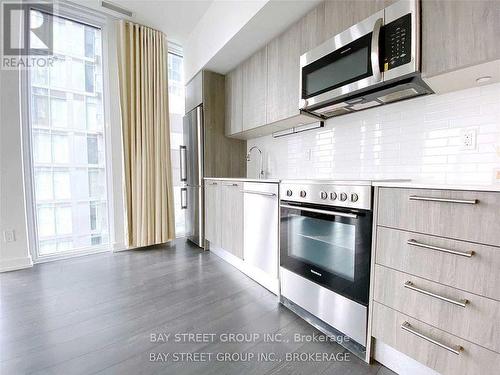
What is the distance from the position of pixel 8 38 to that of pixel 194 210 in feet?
8.93

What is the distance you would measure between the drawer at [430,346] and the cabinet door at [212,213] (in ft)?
6.00

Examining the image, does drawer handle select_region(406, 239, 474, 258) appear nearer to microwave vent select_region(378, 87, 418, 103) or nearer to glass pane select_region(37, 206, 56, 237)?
microwave vent select_region(378, 87, 418, 103)

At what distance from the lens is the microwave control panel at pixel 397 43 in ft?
3.98

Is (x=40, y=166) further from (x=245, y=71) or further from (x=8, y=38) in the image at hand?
(x=245, y=71)

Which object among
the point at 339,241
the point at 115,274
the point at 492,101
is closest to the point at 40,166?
the point at 115,274

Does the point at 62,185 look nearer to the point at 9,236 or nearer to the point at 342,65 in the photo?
the point at 9,236

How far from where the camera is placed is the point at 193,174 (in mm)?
3168

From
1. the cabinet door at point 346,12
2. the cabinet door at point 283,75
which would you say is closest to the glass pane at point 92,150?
the cabinet door at point 283,75

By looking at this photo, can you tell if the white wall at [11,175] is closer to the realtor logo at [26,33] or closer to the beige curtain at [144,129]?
the realtor logo at [26,33]

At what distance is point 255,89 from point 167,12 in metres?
1.56

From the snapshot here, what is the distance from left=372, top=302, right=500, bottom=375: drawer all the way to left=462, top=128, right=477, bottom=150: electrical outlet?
1008 millimetres

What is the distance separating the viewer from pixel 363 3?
1.43m

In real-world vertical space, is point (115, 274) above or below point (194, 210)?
below

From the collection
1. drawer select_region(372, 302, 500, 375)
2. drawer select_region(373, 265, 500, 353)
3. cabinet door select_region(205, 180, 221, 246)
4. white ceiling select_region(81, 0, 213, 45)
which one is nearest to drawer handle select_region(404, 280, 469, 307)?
drawer select_region(373, 265, 500, 353)
